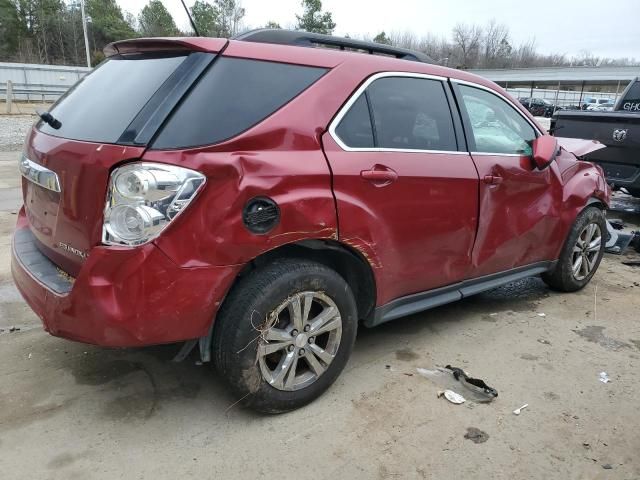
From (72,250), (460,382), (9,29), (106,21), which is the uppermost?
(106,21)

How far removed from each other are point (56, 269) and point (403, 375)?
1990 mm

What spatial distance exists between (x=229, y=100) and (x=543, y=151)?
245 cm

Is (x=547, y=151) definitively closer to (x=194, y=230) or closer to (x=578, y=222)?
(x=578, y=222)

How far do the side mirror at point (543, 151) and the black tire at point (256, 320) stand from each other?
1.95 meters

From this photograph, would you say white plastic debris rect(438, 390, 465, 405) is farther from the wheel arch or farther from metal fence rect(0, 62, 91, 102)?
metal fence rect(0, 62, 91, 102)

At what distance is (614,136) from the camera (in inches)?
278

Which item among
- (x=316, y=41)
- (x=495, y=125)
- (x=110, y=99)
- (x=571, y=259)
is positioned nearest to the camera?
(x=110, y=99)

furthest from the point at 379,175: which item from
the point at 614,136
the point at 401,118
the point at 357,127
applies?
the point at 614,136

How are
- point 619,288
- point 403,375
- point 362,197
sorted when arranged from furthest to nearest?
point 619,288
point 403,375
point 362,197

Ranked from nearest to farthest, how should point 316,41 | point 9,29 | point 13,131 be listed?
point 316,41 → point 13,131 → point 9,29

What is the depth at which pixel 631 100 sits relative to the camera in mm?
9398

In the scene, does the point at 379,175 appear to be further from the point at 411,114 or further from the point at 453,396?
the point at 453,396

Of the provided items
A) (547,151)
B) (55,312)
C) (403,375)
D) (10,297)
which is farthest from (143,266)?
(547,151)

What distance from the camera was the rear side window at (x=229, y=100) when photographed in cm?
231
